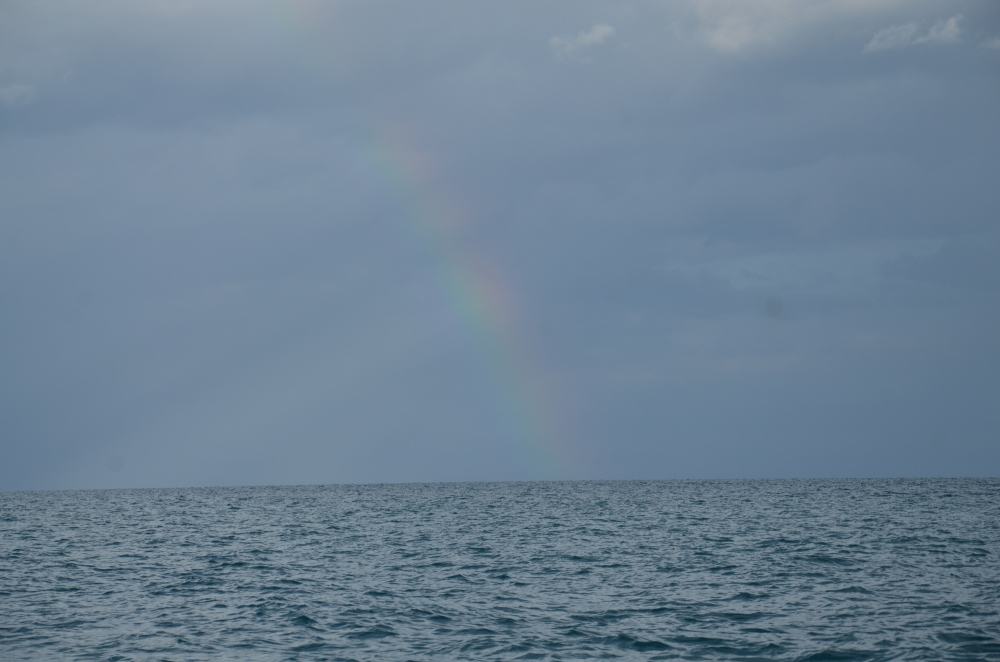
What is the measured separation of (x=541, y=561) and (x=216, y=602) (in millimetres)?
15460

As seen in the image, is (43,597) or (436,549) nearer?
(43,597)

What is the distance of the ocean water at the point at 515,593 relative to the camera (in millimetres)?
23969

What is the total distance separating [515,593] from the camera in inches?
1271

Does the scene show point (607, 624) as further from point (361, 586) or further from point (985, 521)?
point (985, 521)

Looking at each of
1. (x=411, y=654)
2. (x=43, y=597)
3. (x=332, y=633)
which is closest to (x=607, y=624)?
(x=411, y=654)

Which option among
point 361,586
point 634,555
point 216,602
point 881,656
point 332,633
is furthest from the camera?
point 634,555

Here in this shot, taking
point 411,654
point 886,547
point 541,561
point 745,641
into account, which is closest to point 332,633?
point 411,654

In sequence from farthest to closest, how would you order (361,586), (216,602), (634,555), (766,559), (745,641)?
(634,555), (766,559), (361,586), (216,602), (745,641)

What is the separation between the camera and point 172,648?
2414 cm

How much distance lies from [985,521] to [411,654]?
52.3m

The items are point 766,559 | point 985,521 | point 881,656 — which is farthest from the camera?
point 985,521

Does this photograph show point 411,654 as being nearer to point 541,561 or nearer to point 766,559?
point 541,561

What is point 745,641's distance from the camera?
24.0 metres

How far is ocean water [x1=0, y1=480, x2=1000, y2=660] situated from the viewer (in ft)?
78.6
